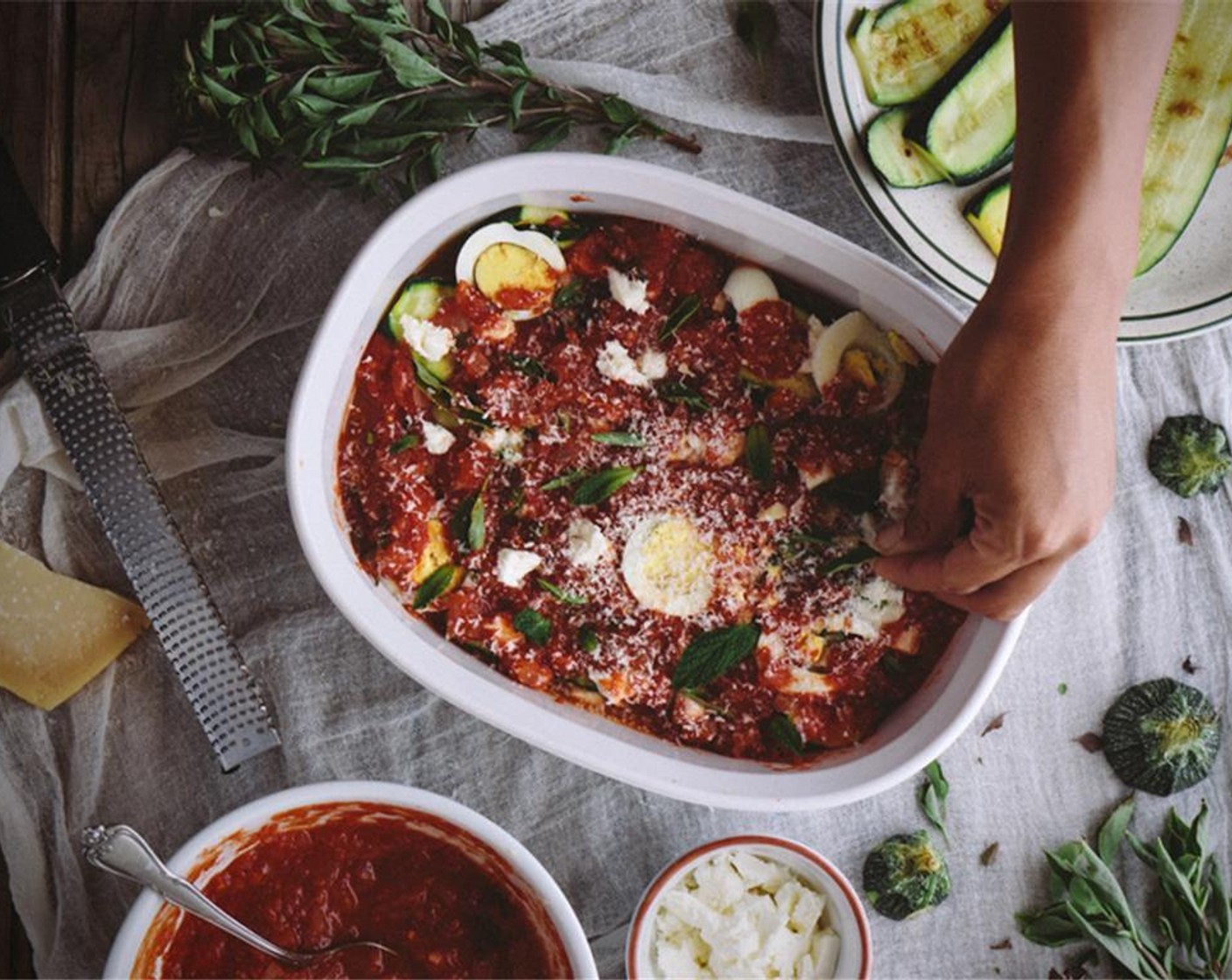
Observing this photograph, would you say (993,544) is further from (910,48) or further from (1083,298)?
(910,48)

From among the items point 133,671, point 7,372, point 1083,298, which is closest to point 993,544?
point 1083,298

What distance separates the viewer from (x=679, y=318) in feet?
7.44

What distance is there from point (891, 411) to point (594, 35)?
95cm

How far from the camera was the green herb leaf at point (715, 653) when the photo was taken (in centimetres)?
226

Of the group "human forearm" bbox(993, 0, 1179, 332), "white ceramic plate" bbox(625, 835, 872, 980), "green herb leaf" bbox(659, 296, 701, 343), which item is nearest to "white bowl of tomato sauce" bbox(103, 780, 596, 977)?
"white ceramic plate" bbox(625, 835, 872, 980)

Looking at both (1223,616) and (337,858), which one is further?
(1223,616)

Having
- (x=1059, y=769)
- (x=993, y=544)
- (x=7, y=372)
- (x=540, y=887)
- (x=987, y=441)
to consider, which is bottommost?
(x=540, y=887)

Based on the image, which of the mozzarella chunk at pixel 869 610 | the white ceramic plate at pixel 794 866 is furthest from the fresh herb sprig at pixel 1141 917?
the mozzarella chunk at pixel 869 610

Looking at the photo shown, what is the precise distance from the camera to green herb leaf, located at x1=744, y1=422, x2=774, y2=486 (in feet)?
7.41

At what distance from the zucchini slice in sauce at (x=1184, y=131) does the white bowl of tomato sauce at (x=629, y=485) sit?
542mm

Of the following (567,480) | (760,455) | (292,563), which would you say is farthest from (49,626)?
(760,455)

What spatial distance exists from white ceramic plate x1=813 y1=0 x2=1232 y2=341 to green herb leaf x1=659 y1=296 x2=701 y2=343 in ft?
1.23

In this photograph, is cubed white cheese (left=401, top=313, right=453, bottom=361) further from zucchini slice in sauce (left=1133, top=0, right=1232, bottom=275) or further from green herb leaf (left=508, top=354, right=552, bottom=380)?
zucchini slice in sauce (left=1133, top=0, right=1232, bottom=275)

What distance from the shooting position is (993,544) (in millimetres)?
1921
